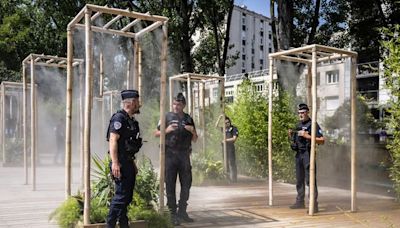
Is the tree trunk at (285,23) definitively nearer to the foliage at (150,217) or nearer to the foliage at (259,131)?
the foliage at (259,131)

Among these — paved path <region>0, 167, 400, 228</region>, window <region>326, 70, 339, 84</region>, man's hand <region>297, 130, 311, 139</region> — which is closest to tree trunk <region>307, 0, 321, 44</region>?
window <region>326, 70, 339, 84</region>

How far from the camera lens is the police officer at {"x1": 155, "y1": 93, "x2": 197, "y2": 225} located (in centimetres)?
656

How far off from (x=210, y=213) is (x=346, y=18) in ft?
40.0

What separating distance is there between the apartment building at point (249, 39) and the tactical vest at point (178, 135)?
2776 inches

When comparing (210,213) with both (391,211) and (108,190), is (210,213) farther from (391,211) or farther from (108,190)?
(391,211)

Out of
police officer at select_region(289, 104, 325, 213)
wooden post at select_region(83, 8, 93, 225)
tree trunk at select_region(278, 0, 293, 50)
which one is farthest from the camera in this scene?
tree trunk at select_region(278, 0, 293, 50)

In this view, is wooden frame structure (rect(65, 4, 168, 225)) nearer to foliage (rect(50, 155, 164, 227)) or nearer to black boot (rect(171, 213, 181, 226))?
foliage (rect(50, 155, 164, 227))

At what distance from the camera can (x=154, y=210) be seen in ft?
19.5

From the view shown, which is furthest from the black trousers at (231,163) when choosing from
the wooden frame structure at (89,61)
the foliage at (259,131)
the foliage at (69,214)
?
the foliage at (69,214)

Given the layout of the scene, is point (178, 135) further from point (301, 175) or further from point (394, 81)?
point (394, 81)

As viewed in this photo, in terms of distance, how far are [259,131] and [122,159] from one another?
7863 millimetres

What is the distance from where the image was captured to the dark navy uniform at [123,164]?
16.7 ft

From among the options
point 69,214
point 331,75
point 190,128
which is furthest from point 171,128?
point 331,75

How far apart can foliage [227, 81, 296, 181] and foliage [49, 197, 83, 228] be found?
22.4ft
